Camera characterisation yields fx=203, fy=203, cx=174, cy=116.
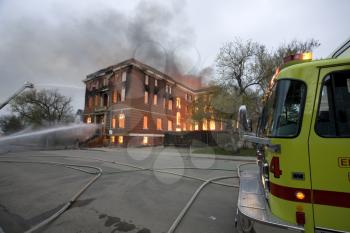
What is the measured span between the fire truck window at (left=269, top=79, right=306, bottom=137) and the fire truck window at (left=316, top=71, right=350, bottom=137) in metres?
0.21

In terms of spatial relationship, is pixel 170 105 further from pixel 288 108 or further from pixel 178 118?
pixel 288 108

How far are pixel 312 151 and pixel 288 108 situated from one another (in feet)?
1.93


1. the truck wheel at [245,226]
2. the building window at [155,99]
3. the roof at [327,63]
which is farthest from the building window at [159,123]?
the roof at [327,63]

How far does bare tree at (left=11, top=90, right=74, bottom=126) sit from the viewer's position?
43312 millimetres

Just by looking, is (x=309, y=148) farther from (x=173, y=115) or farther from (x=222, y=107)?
(x=173, y=115)

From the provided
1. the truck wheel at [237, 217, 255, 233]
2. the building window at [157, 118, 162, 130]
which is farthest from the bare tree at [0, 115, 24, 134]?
the truck wheel at [237, 217, 255, 233]

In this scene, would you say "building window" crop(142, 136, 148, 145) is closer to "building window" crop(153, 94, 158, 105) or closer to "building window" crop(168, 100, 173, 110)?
"building window" crop(153, 94, 158, 105)

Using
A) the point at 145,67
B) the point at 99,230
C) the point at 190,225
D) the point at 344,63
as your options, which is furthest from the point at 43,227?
the point at 145,67

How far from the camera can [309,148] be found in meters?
2.38

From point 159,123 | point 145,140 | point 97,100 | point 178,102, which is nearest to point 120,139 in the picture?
point 145,140

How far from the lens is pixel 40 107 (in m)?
44.5

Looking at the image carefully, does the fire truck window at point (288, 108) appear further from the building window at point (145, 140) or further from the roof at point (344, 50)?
the building window at point (145, 140)

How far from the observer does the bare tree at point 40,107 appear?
142ft

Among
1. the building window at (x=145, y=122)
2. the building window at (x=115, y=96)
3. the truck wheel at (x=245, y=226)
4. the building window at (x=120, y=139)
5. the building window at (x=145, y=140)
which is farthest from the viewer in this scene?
the building window at (x=115, y=96)
